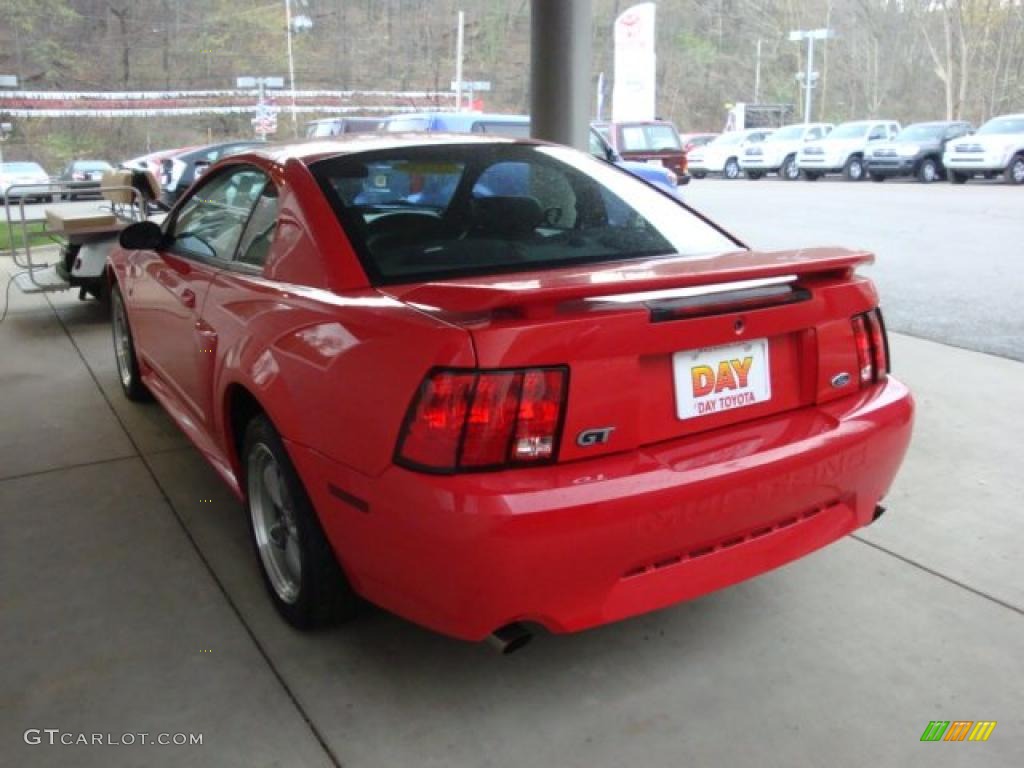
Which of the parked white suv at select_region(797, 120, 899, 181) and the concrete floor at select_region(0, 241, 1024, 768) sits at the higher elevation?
the parked white suv at select_region(797, 120, 899, 181)

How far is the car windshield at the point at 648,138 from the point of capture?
2011cm

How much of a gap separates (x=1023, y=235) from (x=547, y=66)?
8466 mm

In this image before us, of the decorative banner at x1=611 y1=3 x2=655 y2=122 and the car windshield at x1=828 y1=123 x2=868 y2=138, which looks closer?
the car windshield at x1=828 y1=123 x2=868 y2=138

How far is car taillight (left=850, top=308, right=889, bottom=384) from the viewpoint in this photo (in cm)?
263

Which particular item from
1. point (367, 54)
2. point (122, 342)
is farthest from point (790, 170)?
point (122, 342)

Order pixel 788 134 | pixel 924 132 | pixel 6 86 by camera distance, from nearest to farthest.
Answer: pixel 924 132, pixel 788 134, pixel 6 86

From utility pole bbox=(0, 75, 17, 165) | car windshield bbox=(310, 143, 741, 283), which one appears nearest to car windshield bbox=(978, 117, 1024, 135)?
car windshield bbox=(310, 143, 741, 283)

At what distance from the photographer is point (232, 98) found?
39.7m

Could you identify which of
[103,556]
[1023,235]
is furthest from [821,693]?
[1023,235]

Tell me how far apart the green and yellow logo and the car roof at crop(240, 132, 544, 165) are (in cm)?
242

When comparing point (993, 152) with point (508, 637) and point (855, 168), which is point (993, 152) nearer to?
Result: point (855, 168)

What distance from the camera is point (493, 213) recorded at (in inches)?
118

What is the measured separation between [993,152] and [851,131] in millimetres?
5994

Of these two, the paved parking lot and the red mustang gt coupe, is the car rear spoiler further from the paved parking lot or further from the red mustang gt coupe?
the paved parking lot
